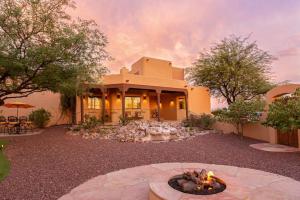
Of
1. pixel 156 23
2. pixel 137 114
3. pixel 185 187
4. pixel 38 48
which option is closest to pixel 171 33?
pixel 156 23

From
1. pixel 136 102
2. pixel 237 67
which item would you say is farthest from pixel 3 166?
pixel 237 67

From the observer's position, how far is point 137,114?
64.5 ft

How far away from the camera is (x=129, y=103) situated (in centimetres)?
2034

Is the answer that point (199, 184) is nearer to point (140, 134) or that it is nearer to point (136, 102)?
point (140, 134)

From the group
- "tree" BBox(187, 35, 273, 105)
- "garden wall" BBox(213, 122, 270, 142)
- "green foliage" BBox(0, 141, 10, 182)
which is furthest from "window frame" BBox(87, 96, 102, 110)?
"garden wall" BBox(213, 122, 270, 142)

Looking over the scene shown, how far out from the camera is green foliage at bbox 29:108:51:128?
16750 millimetres

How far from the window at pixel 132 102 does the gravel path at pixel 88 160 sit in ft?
33.5

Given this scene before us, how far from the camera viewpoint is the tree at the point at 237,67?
2088 centimetres

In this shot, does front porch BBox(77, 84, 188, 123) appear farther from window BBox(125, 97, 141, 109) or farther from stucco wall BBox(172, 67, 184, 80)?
stucco wall BBox(172, 67, 184, 80)

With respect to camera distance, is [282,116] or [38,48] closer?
[282,116]

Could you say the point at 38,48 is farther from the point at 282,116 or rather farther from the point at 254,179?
the point at 282,116

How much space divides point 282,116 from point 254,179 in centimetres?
403

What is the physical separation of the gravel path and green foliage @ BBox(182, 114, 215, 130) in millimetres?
3866

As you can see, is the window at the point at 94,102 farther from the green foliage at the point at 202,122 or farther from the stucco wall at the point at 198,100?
the stucco wall at the point at 198,100
